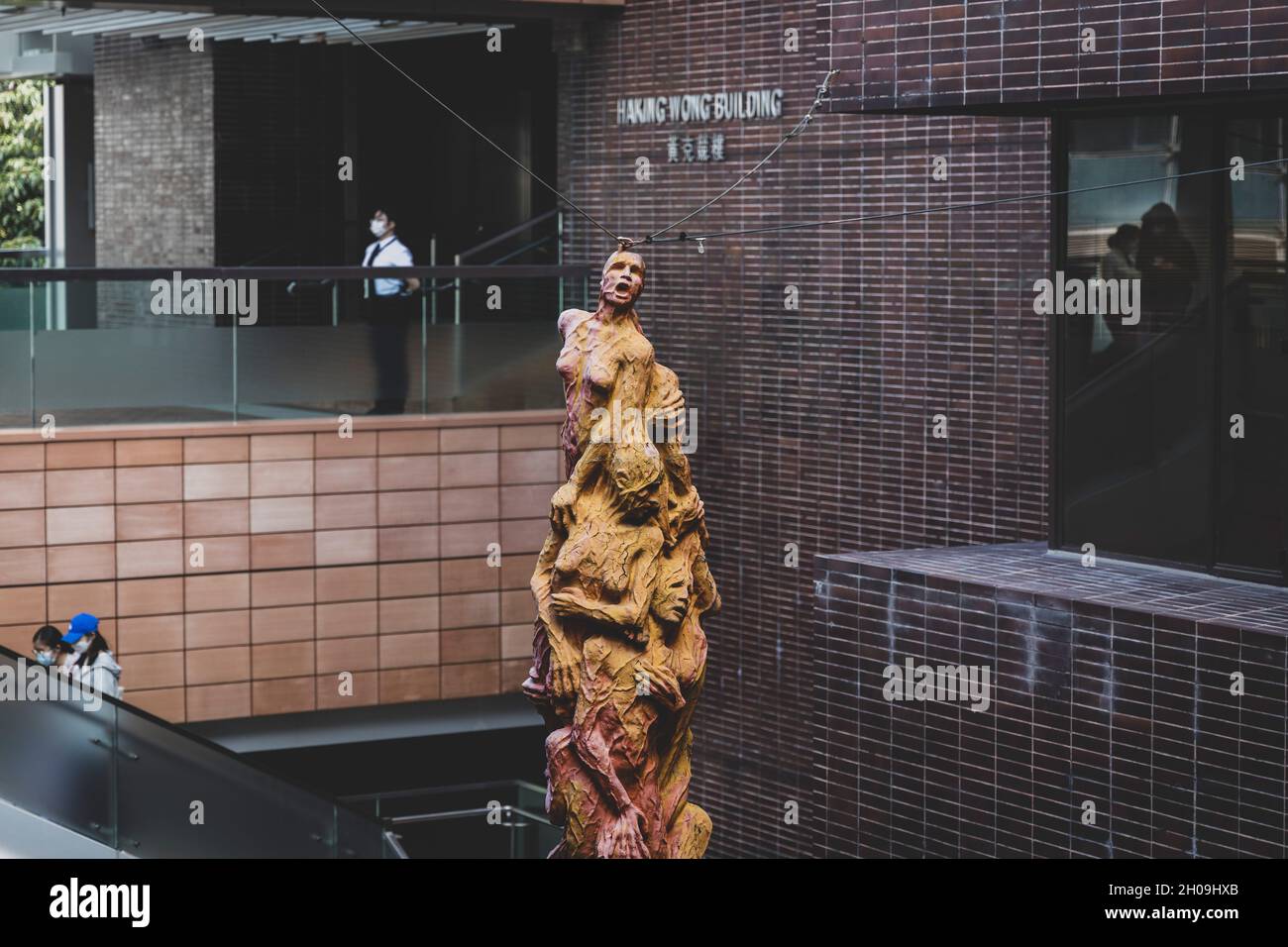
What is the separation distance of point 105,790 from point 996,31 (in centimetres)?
647

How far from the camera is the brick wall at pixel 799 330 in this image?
14.6 meters

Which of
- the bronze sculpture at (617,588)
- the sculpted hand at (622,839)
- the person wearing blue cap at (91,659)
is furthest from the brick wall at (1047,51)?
the person wearing blue cap at (91,659)

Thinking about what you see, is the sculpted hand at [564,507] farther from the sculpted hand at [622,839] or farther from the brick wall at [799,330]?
the brick wall at [799,330]

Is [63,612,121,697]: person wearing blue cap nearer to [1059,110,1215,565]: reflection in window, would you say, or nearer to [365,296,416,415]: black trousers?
[365,296,416,415]: black trousers

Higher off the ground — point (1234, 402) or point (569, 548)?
point (1234, 402)

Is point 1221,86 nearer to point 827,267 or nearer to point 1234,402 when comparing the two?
point 1234,402

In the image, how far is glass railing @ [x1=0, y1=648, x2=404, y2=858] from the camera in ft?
35.8

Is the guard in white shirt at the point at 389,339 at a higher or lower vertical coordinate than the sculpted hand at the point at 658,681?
higher

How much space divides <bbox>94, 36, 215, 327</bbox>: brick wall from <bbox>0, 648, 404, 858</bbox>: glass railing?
11006 millimetres

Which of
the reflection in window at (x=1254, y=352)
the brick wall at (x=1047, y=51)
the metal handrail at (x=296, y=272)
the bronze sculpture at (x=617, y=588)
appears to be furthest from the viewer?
the metal handrail at (x=296, y=272)

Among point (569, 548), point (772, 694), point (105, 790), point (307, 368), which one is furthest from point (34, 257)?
point (569, 548)

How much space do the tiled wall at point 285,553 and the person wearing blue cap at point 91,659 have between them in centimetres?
297

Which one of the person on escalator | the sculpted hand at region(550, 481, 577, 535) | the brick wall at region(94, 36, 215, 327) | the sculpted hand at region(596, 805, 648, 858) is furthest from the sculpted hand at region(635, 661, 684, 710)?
the brick wall at region(94, 36, 215, 327)

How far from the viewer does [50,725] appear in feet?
36.3
